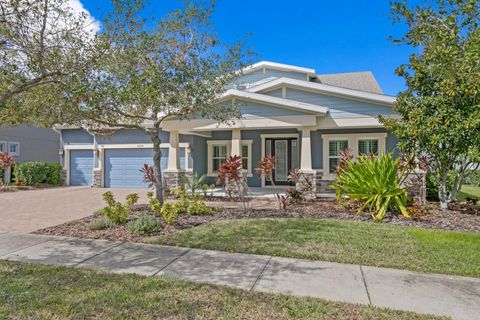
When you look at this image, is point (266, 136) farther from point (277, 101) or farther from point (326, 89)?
point (326, 89)

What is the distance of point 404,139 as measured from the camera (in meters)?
9.39

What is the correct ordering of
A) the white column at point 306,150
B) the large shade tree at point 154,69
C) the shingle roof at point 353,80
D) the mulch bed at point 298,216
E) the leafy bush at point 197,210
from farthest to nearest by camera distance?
the shingle roof at point 353,80 < the white column at point 306,150 < the leafy bush at point 197,210 < the mulch bed at point 298,216 < the large shade tree at point 154,69

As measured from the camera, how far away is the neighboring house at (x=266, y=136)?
1212 centimetres

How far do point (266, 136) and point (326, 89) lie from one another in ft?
12.9

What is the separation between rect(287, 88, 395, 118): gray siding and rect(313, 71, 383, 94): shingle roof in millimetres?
5541

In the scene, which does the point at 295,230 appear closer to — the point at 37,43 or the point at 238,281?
the point at 238,281

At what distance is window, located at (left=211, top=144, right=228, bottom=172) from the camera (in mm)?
16344

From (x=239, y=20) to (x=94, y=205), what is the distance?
26.4ft

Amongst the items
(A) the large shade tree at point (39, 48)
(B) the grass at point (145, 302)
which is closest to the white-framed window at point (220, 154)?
(A) the large shade tree at point (39, 48)

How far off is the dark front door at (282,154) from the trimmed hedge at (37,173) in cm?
1229

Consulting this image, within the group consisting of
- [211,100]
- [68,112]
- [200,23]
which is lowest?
[68,112]

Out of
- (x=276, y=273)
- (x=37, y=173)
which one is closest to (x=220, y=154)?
(x=37, y=173)

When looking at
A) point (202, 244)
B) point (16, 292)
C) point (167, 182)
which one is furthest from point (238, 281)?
point (167, 182)

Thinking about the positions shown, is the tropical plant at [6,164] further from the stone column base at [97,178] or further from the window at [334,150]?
the window at [334,150]
